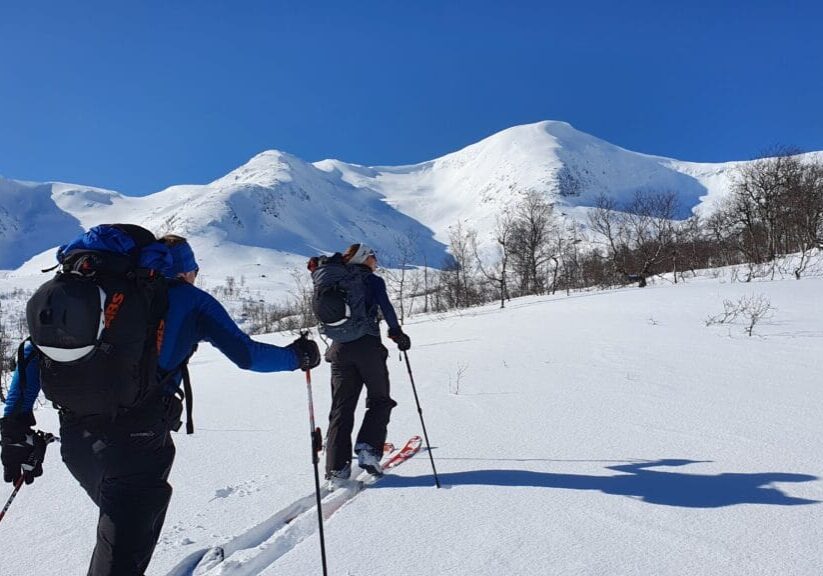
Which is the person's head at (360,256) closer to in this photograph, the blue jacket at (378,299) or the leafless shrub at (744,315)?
the blue jacket at (378,299)

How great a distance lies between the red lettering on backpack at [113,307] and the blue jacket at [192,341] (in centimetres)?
27

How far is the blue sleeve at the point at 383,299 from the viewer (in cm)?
412

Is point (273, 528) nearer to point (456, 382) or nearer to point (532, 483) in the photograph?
point (532, 483)

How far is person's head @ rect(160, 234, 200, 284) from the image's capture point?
250cm

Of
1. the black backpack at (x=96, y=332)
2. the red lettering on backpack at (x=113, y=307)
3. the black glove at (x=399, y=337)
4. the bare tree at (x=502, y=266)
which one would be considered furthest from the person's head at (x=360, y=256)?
the bare tree at (x=502, y=266)

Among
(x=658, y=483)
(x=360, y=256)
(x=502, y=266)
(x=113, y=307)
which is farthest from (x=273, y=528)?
(x=502, y=266)

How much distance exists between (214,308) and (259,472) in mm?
2162

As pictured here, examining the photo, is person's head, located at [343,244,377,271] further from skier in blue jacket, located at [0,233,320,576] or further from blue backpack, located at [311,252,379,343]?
skier in blue jacket, located at [0,233,320,576]

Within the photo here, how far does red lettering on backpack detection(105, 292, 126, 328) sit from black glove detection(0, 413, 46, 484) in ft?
2.57

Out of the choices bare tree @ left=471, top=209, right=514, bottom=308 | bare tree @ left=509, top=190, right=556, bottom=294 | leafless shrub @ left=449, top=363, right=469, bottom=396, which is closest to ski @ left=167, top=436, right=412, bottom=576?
leafless shrub @ left=449, top=363, right=469, bottom=396

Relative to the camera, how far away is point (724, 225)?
116 feet

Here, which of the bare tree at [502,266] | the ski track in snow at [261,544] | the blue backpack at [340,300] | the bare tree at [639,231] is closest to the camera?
the ski track in snow at [261,544]

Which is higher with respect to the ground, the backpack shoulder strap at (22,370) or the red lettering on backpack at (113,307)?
the red lettering on backpack at (113,307)

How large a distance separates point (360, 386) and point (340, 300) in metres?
0.77
